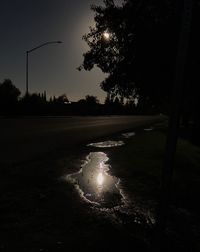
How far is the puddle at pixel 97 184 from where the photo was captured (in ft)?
25.6

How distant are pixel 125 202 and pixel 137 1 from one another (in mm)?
12466

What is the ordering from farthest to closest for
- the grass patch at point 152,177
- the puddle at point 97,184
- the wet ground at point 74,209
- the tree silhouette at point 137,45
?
the tree silhouette at point 137,45
the grass patch at point 152,177
the puddle at point 97,184
the wet ground at point 74,209

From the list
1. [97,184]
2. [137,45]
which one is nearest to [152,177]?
[97,184]

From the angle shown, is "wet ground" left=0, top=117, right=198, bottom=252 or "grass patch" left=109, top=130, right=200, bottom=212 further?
"grass patch" left=109, top=130, right=200, bottom=212

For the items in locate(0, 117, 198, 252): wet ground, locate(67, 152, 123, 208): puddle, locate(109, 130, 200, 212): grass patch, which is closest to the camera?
locate(0, 117, 198, 252): wet ground

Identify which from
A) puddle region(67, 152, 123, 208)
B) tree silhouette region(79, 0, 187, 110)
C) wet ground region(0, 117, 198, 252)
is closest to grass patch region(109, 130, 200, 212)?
wet ground region(0, 117, 198, 252)

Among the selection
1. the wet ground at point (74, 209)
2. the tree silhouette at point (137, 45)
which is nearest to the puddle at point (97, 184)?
the wet ground at point (74, 209)

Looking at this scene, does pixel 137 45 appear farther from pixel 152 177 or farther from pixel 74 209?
pixel 74 209

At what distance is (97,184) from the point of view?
955 centimetres

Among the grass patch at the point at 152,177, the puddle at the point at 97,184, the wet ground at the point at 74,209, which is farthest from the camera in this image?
the grass patch at the point at 152,177

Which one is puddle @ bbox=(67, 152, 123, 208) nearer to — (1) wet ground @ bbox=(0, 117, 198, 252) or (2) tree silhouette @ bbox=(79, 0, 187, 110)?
(1) wet ground @ bbox=(0, 117, 198, 252)

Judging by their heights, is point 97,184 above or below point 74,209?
below

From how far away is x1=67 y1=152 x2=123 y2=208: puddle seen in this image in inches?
307

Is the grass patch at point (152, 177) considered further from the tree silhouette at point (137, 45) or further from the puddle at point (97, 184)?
the tree silhouette at point (137, 45)
